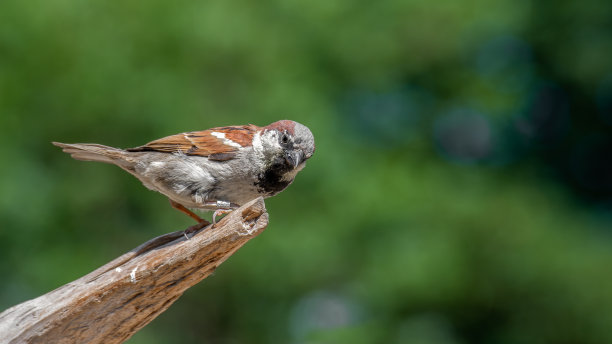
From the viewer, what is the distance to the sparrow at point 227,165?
13.2 ft

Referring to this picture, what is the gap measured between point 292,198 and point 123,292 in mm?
4438

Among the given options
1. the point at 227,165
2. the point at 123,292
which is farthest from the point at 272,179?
the point at 123,292

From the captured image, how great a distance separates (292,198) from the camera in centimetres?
775

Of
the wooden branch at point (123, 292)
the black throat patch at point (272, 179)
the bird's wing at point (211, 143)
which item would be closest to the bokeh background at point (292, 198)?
the bird's wing at point (211, 143)

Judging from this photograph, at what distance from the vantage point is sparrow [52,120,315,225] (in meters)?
4.04

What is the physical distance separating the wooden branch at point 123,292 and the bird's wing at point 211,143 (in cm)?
82

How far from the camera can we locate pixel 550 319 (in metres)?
7.99

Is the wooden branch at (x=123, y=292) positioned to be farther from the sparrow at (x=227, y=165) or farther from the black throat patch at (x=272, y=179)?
the black throat patch at (x=272, y=179)

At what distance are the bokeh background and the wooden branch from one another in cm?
386

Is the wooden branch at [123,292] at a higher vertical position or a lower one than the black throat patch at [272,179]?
lower

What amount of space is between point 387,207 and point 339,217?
22.3 inches

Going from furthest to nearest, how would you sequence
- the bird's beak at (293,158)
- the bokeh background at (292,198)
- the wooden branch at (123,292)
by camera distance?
the bokeh background at (292,198) → the bird's beak at (293,158) → the wooden branch at (123,292)

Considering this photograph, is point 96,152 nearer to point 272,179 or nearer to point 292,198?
point 272,179

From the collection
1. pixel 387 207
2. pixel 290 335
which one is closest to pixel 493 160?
pixel 387 207
